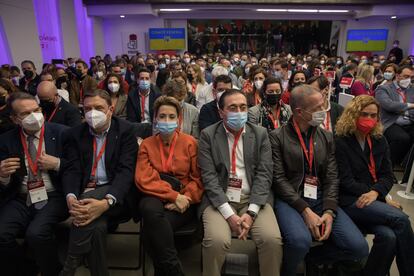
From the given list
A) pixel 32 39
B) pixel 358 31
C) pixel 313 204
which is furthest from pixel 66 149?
pixel 358 31

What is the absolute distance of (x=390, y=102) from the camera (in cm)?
405

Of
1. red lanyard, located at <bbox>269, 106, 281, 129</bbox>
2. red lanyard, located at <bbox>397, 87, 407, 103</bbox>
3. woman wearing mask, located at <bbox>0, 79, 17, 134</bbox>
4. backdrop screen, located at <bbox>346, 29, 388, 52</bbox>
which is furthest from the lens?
backdrop screen, located at <bbox>346, 29, 388, 52</bbox>

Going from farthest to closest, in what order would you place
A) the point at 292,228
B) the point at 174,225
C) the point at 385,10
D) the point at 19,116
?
the point at 385,10, the point at 19,116, the point at 174,225, the point at 292,228

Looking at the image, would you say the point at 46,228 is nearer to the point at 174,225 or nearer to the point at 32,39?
the point at 174,225

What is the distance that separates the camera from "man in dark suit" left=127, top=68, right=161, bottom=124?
421 centimetres

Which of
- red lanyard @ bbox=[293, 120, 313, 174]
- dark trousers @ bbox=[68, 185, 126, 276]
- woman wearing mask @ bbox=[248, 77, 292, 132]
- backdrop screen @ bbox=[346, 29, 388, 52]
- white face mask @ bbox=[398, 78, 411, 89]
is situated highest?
backdrop screen @ bbox=[346, 29, 388, 52]

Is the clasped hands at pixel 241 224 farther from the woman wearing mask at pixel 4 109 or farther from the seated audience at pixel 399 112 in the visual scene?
the seated audience at pixel 399 112

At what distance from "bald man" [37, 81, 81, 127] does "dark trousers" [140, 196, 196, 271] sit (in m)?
1.64

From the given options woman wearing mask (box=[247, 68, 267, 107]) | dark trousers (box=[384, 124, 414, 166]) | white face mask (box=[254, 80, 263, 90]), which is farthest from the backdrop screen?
white face mask (box=[254, 80, 263, 90])

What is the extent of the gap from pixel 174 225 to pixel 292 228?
0.86 m

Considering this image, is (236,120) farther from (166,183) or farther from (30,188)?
(30,188)

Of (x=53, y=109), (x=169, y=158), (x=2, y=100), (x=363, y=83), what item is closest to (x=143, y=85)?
(x=53, y=109)

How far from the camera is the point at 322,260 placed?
2127mm

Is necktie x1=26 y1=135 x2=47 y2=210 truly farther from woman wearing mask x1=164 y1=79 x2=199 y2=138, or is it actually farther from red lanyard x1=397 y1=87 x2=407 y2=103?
red lanyard x1=397 y1=87 x2=407 y2=103
